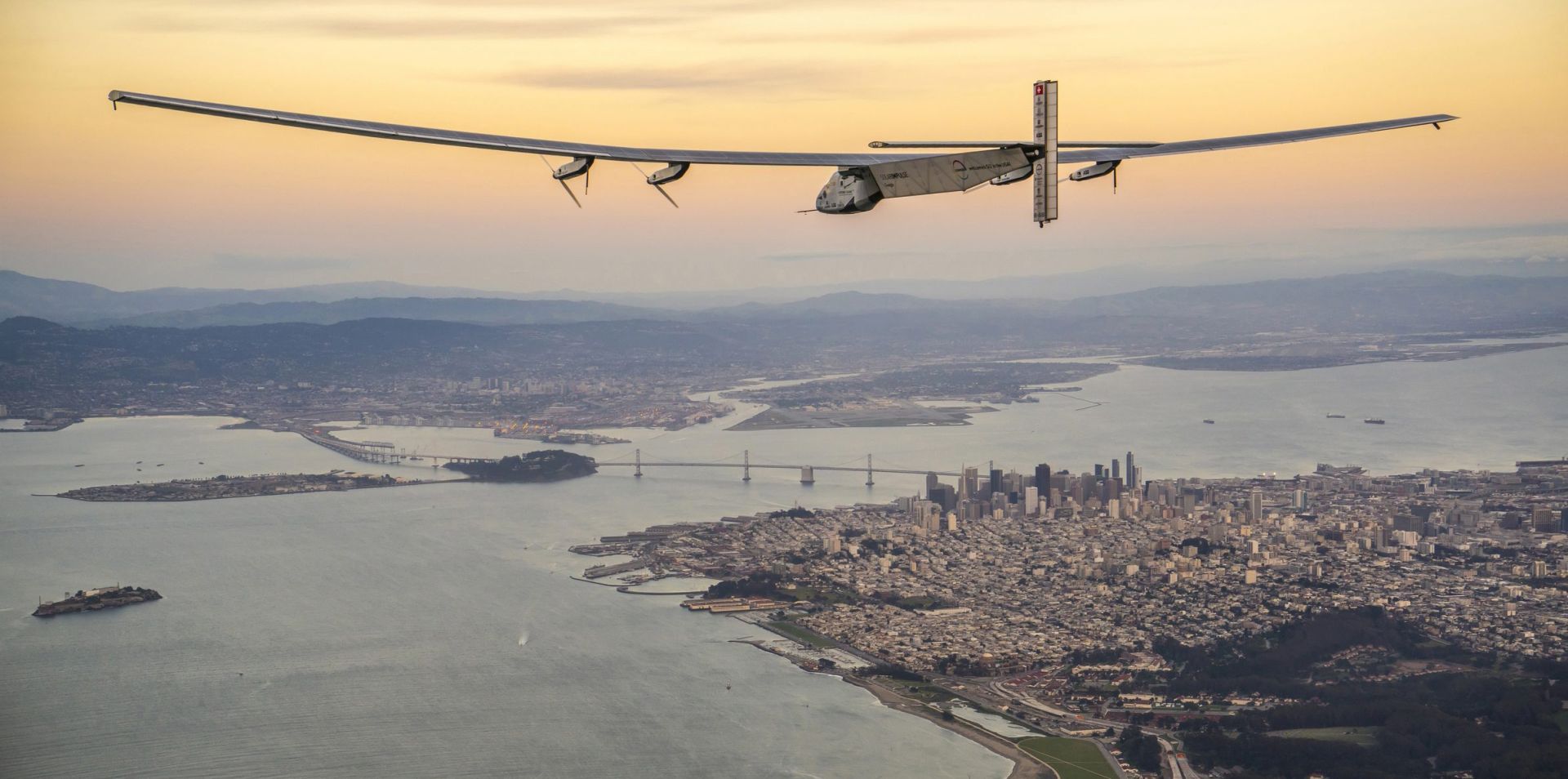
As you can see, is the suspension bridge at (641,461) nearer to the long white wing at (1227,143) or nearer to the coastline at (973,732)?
the coastline at (973,732)

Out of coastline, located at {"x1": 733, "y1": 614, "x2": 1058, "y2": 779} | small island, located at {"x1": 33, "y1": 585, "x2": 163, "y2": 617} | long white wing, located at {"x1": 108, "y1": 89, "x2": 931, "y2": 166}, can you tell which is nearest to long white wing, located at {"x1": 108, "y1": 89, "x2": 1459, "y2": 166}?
long white wing, located at {"x1": 108, "y1": 89, "x2": 931, "y2": 166}

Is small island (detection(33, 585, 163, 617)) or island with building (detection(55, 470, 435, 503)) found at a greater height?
island with building (detection(55, 470, 435, 503))

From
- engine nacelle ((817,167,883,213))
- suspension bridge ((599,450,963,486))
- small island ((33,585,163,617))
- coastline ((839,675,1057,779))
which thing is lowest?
coastline ((839,675,1057,779))

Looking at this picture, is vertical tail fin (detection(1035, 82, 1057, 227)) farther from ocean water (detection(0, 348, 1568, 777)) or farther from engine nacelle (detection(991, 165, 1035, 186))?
ocean water (detection(0, 348, 1568, 777))

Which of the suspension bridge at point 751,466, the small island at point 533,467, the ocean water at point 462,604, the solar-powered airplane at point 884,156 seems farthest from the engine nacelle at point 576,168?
the small island at point 533,467

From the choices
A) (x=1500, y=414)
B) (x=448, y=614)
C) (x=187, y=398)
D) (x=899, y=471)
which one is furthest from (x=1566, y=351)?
(x=187, y=398)

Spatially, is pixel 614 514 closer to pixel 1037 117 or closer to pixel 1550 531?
pixel 1550 531
